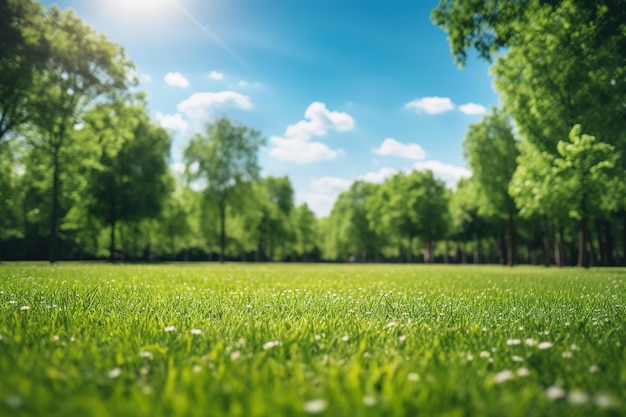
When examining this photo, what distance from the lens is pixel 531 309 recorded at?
633 centimetres

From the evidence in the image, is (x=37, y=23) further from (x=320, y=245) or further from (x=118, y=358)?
(x=320, y=245)

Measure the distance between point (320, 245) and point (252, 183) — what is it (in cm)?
4202

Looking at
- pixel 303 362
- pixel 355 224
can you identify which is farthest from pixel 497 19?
pixel 355 224

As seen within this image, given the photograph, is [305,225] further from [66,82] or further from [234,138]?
[66,82]

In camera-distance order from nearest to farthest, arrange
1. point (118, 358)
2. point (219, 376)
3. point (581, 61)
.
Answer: point (219, 376) < point (118, 358) < point (581, 61)

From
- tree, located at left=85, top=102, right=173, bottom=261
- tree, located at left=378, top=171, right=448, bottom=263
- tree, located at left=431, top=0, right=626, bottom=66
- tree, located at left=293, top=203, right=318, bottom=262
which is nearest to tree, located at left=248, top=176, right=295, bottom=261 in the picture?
tree, located at left=293, top=203, right=318, bottom=262

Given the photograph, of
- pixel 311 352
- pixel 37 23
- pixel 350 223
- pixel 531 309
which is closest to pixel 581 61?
pixel 531 309

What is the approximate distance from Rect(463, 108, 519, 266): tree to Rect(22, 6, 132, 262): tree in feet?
106

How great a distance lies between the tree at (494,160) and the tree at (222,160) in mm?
24441

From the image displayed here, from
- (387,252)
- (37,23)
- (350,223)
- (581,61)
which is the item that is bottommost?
(387,252)

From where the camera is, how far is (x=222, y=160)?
43.1m

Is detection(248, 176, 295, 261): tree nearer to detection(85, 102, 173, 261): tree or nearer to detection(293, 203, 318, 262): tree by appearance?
detection(293, 203, 318, 262): tree

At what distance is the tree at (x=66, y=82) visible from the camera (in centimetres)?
2328

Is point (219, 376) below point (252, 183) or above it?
below
